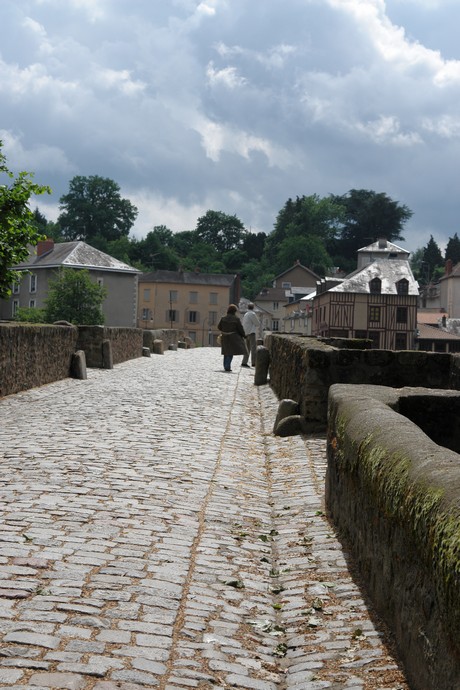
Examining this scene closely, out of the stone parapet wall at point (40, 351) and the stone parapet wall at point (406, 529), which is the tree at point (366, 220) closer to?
the stone parapet wall at point (40, 351)

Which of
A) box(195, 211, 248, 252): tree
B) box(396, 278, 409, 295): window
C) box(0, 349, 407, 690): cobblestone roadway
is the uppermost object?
box(195, 211, 248, 252): tree

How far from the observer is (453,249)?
142 meters

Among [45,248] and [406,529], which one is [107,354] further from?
[45,248]

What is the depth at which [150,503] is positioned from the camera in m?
7.27

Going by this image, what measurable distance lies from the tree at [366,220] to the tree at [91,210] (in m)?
34.2

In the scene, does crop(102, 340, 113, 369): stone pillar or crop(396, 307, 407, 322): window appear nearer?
crop(102, 340, 113, 369): stone pillar

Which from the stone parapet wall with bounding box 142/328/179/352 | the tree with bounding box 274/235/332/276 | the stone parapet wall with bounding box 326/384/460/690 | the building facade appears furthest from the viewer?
the tree with bounding box 274/235/332/276

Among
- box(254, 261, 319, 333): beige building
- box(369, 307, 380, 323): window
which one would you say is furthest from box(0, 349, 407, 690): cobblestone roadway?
box(254, 261, 319, 333): beige building

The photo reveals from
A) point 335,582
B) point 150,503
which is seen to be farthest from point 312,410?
point 335,582

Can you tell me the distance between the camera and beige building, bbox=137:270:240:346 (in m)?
107

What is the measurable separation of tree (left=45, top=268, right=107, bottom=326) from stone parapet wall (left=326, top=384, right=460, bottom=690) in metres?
56.5

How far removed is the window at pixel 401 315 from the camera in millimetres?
74500

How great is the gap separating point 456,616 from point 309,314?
290 feet

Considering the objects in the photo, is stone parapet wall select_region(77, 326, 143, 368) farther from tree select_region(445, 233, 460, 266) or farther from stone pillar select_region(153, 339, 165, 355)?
tree select_region(445, 233, 460, 266)
